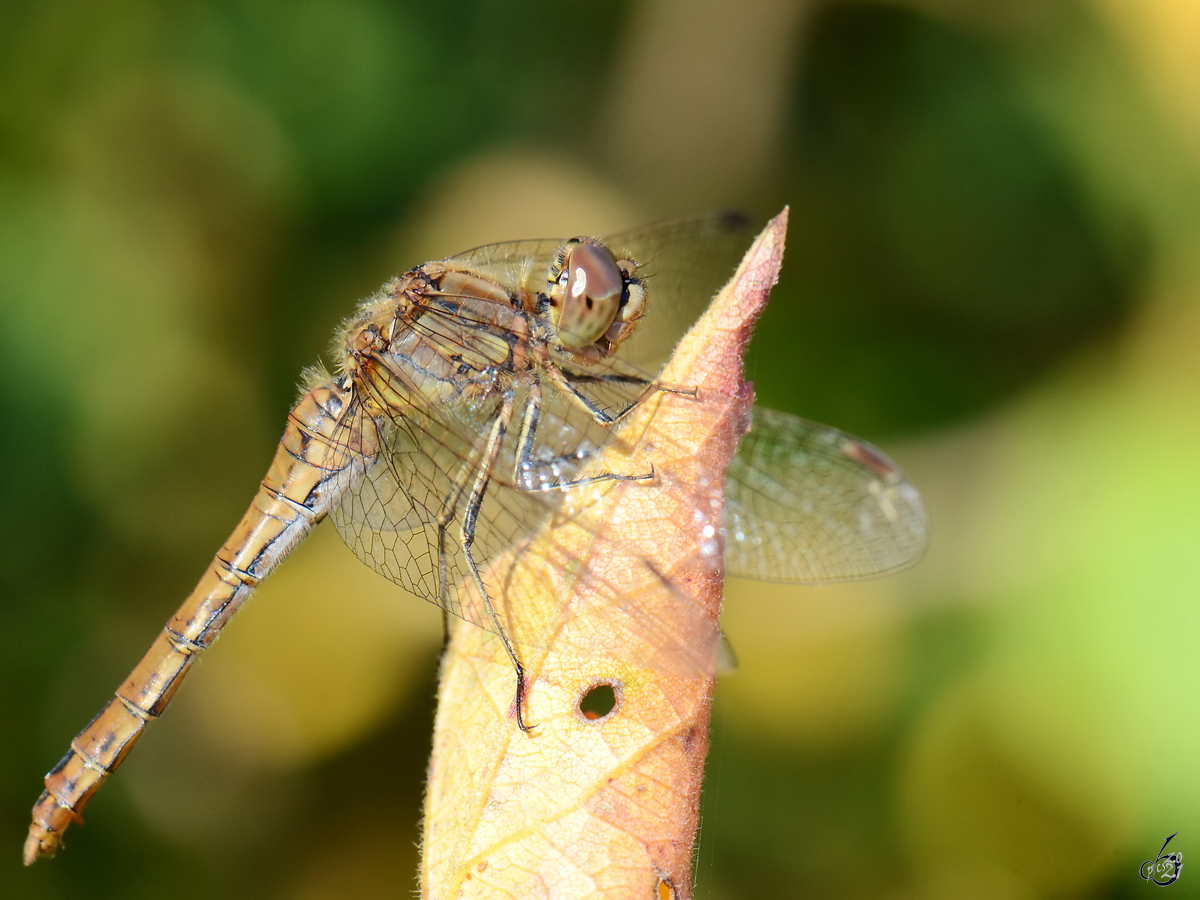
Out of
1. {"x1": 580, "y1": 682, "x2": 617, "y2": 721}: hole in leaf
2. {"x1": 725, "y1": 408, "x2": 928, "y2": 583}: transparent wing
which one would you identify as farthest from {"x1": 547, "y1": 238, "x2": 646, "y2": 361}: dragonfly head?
{"x1": 580, "y1": 682, "x2": 617, "y2": 721}: hole in leaf

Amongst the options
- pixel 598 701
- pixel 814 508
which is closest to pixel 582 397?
pixel 814 508

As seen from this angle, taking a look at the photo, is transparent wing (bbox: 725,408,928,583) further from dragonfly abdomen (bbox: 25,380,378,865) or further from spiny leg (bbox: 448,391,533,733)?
dragonfly abdomen (bbox: 25,380,378,865)

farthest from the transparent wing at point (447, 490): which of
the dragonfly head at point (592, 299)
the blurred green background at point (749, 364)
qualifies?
the blurred green background at point (749, 364)

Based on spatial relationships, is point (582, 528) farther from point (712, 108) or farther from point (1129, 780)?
point (712, 108)

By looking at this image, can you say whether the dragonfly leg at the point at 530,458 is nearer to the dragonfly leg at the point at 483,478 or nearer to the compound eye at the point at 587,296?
the dragonfly leg at the point at 483,478

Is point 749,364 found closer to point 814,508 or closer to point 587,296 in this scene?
point 814,508

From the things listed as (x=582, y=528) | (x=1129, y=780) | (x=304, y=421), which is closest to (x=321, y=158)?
(x=304, y=421)
